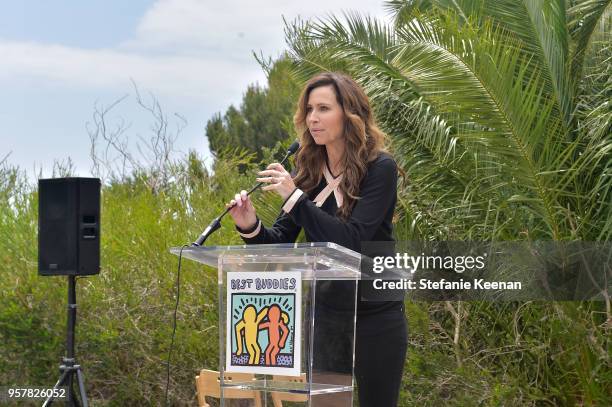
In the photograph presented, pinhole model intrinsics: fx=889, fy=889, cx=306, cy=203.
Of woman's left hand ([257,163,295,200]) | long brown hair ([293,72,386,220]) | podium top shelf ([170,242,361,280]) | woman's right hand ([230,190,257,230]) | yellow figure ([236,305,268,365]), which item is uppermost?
long brown hair ([293,72,386,220])

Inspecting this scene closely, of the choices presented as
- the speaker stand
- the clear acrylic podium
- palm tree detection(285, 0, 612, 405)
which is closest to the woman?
the clear acrylic podium

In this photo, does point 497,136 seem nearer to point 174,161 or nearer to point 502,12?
point 502,12

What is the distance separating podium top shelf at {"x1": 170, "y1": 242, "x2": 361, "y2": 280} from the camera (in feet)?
9.59

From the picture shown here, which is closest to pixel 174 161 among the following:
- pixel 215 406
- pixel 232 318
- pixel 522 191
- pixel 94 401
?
pixel 94 401

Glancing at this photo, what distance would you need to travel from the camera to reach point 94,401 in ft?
26.2

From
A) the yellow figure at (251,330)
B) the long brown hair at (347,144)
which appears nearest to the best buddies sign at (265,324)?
the yellow figure at (251,330)

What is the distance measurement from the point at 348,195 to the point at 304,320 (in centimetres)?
54

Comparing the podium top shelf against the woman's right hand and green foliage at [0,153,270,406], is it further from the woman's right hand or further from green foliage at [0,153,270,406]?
green foliage at [0,153,270,406]

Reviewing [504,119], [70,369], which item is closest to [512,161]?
[504,119]

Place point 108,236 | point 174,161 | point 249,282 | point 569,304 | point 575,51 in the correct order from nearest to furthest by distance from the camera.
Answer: point 249,282 < point 569,304 < point 575,51 < point 108,236 < point 174,161

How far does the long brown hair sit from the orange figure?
48 centimetres

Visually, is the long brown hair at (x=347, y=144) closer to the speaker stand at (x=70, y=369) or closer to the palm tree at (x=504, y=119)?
the speaker stand at (x=70, y=369)

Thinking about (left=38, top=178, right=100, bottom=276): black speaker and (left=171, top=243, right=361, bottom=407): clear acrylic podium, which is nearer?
(left=171, top=243, right=361, bottom=407): clear acrylic podium

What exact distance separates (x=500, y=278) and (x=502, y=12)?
249 centimetres
